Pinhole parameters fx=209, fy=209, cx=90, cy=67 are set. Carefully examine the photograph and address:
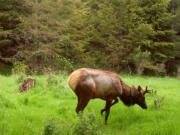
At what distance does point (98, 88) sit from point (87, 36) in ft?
59.5

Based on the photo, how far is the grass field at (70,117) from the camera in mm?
3676

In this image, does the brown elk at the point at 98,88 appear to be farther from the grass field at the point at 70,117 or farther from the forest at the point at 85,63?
the grass field at the point at 70,117

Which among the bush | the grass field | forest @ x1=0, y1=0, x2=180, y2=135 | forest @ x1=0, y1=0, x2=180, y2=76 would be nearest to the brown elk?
forest @ x1=0, y1=0, x2=180, y2=135

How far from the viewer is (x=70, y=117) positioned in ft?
17.6

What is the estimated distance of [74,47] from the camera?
67.9 feet

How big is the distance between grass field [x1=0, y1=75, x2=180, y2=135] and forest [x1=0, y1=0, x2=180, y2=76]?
32.8 feet

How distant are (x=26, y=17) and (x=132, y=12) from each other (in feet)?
36.0

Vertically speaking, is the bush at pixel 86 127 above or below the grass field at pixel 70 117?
above

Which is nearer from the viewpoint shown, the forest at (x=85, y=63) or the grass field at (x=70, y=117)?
the grass field at (x=70, y=117)

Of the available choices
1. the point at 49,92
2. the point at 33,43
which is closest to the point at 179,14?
the point at 33,43

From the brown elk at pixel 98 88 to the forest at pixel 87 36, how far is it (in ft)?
39.2

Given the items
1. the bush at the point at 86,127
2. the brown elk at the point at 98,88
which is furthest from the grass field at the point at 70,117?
the brown elk at the point at 98,88

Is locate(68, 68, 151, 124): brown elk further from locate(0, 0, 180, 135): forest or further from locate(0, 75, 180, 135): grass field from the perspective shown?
locate(0, 75, 180, 135): grass field

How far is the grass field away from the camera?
368cm
